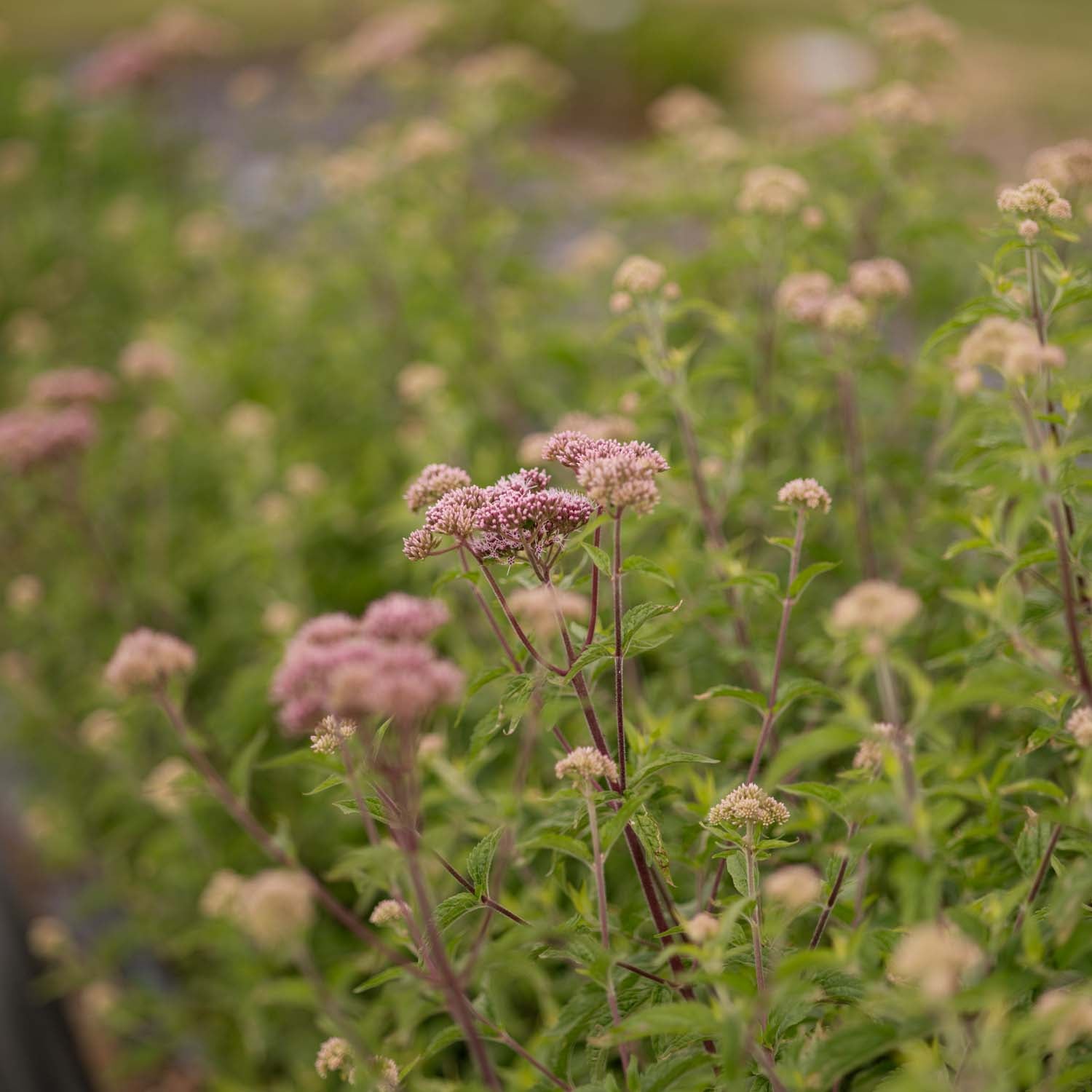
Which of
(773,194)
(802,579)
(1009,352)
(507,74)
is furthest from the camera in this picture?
(507,74)

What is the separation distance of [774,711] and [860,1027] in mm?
484

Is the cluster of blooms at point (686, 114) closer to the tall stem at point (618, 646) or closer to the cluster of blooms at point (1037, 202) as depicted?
the cluster of blooms at point (1037, 202)

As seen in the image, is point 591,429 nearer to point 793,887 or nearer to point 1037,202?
point 1037,202

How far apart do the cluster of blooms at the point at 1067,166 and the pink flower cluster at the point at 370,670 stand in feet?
4.51

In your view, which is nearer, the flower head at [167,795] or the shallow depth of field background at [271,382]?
the flower head at [167,795]

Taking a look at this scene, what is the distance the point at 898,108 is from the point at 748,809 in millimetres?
2058

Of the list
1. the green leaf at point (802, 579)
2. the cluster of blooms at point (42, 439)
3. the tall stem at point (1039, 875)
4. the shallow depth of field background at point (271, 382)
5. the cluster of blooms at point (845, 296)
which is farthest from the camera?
the shallow depth of field background at point (271, 382)

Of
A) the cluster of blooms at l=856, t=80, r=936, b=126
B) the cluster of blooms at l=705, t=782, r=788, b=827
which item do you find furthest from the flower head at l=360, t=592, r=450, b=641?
the cluster of blooms at l=856, t=80, r=936, b=126

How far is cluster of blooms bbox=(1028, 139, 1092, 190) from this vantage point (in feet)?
5.89

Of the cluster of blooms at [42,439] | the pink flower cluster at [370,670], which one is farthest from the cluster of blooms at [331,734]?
the cluster of blooms at [42,439]

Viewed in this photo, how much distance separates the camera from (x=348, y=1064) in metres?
1.47

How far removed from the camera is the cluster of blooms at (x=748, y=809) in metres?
1.39

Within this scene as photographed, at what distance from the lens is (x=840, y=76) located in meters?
8.51

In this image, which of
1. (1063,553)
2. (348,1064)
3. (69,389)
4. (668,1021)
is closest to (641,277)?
(1063,553)
